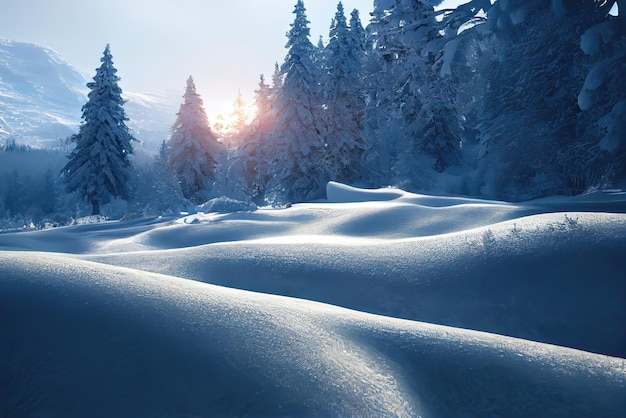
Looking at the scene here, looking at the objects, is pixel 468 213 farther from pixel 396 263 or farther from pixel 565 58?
pixel 565 58

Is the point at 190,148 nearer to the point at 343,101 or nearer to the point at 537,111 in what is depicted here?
the point at 343,101

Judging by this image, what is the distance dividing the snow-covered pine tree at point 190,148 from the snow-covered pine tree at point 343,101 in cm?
1145

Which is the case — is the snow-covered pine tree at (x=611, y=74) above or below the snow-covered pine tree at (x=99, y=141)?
below

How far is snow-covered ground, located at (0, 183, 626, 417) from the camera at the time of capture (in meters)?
1.16

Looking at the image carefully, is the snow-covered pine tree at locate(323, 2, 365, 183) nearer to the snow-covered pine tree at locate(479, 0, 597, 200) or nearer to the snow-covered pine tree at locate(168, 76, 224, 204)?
the snow-covered pine tree at locate(479, 0, 597, 200)

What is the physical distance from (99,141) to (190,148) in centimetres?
842

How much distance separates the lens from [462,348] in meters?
1.57

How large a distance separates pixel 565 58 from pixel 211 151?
28323 millimetres

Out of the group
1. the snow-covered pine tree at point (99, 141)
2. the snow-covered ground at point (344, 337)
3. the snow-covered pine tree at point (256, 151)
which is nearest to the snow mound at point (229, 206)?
the snow-covered ground at point (344, 337)

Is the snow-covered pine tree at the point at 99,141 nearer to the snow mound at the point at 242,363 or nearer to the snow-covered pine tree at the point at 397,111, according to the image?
the snow-covered pine tree at the point at 397,111

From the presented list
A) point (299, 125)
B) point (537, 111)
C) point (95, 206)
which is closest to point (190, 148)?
point (95, 206)

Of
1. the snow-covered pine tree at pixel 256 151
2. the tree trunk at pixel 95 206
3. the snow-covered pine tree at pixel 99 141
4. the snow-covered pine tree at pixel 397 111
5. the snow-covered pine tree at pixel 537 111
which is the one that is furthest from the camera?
the snow-covered pine tree at pixel 256 151

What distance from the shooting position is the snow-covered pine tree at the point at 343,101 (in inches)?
911

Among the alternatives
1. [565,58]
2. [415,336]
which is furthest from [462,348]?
[565,58]
